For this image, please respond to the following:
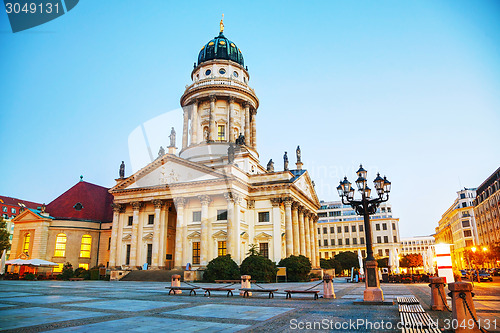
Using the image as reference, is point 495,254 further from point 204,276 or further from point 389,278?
point 204,276

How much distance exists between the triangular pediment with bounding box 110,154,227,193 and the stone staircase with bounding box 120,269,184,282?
10350mm

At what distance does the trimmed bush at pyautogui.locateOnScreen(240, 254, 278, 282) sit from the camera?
3391 centimetres

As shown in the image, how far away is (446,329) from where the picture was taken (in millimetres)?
8461

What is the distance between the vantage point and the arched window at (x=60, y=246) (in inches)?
1924

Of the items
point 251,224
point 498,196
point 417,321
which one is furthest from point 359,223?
point 417,321

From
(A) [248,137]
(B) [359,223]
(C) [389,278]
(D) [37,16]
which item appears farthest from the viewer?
(B) [359,223]

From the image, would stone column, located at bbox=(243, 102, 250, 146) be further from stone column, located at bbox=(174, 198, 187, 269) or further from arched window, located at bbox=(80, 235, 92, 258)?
arched window, located at bbox=(80, 235, 92, 258)

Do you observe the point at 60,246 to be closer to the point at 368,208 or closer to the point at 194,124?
the point at 194,124

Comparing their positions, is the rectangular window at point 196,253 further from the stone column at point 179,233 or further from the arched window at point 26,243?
the arched window at point 26,243

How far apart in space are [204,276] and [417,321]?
93.0ft

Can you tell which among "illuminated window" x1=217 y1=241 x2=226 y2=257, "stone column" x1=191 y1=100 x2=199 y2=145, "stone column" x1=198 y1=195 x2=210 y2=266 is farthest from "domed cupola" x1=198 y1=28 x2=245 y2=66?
"illuminated window" x1=217 y1=241 x2=226 y2=257

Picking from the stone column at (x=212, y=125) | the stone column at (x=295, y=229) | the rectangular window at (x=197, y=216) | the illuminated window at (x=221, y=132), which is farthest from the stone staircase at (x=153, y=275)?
the illuminated window at (x=221, y=132)

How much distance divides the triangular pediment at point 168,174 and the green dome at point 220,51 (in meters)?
24.0

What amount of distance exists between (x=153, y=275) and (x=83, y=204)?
22.8 m
